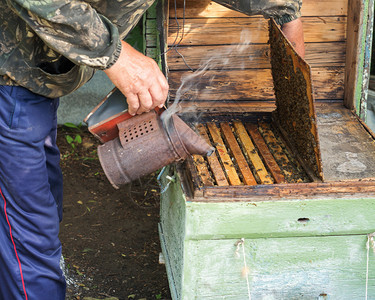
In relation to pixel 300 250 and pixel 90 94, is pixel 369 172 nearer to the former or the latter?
pixel 300 250

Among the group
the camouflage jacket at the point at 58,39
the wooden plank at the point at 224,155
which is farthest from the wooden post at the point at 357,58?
the camouflage jacket at the point at 58,39

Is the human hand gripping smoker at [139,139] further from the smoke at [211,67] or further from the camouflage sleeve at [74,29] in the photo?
the smoke at [211,67]

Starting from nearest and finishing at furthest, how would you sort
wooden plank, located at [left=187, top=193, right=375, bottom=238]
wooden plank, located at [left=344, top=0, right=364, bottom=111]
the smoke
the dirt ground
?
wooden plank, located at [left=187, top=193, right=375, bottom=238] → wooden plank, located at [left=344, top=0, right=364, bottom=111] → the smoke → the dirt ground

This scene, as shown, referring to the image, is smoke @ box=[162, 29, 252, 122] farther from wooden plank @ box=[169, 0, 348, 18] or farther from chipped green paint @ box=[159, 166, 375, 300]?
chipped green paint @ box=[159, 166, 375, 300]

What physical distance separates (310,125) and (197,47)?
0.94m

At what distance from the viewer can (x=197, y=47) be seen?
2.72m

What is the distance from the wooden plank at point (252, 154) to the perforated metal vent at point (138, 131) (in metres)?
0.53

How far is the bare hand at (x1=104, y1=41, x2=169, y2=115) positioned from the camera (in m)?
1.79

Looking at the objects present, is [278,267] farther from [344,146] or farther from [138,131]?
[138,131]

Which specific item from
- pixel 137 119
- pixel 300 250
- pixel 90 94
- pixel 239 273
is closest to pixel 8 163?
pixel 137 119

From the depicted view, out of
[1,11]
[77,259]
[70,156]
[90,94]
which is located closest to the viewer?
[1,11]

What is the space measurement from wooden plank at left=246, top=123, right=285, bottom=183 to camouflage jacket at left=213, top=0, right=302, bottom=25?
54cm

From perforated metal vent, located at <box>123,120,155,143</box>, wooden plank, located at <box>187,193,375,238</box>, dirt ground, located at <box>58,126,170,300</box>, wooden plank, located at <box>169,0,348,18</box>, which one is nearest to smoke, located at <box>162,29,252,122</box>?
wooden plank, located at <box>169,0,348,18</box>

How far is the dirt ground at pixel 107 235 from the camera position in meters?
2.91
